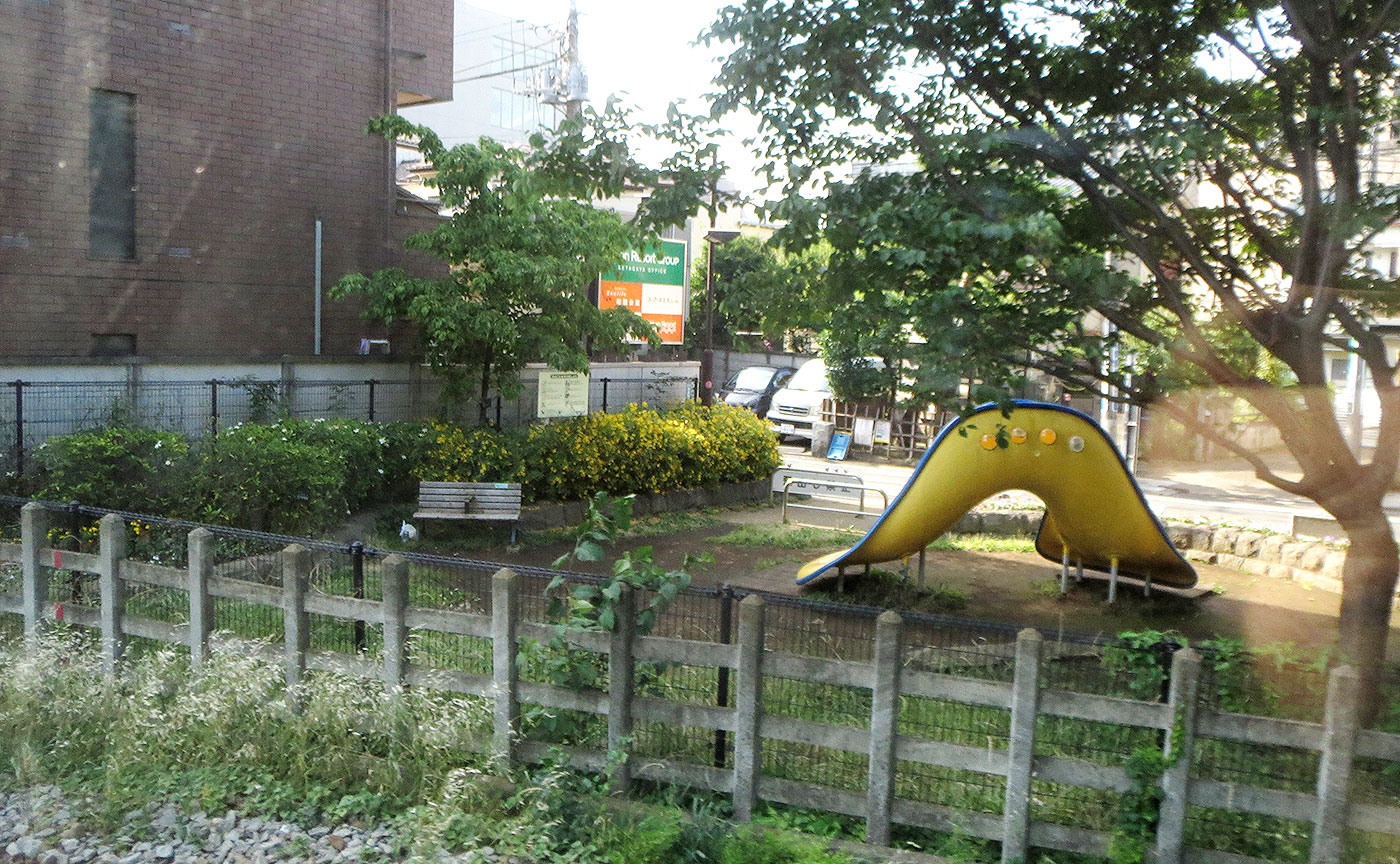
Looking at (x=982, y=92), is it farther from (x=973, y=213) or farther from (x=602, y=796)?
(x=602, y=796)

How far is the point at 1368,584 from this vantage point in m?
7.10

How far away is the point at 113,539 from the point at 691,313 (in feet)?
99.6

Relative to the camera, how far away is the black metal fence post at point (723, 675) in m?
5.82

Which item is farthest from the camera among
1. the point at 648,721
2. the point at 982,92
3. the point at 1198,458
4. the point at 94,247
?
the point at 1198,458

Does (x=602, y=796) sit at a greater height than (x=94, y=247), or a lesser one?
lesser

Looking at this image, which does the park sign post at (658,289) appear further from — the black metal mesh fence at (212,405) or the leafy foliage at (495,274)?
the leafy foliage at (495,274)

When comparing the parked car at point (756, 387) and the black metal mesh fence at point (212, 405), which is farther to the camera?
the parked car at point (756, 387)

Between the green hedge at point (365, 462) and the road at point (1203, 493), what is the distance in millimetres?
3311

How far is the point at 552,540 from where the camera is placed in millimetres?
14328

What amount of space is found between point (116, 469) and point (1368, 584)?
33.8 feet

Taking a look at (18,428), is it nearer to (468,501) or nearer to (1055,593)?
(468,501)

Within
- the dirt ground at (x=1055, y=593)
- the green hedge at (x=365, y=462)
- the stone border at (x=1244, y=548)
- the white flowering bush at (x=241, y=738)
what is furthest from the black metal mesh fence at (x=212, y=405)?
the stone border at (x=1244, y=548)

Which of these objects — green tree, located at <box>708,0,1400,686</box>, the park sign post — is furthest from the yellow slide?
the park sign post

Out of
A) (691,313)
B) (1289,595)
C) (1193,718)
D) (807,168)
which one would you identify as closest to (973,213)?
(807,168)
